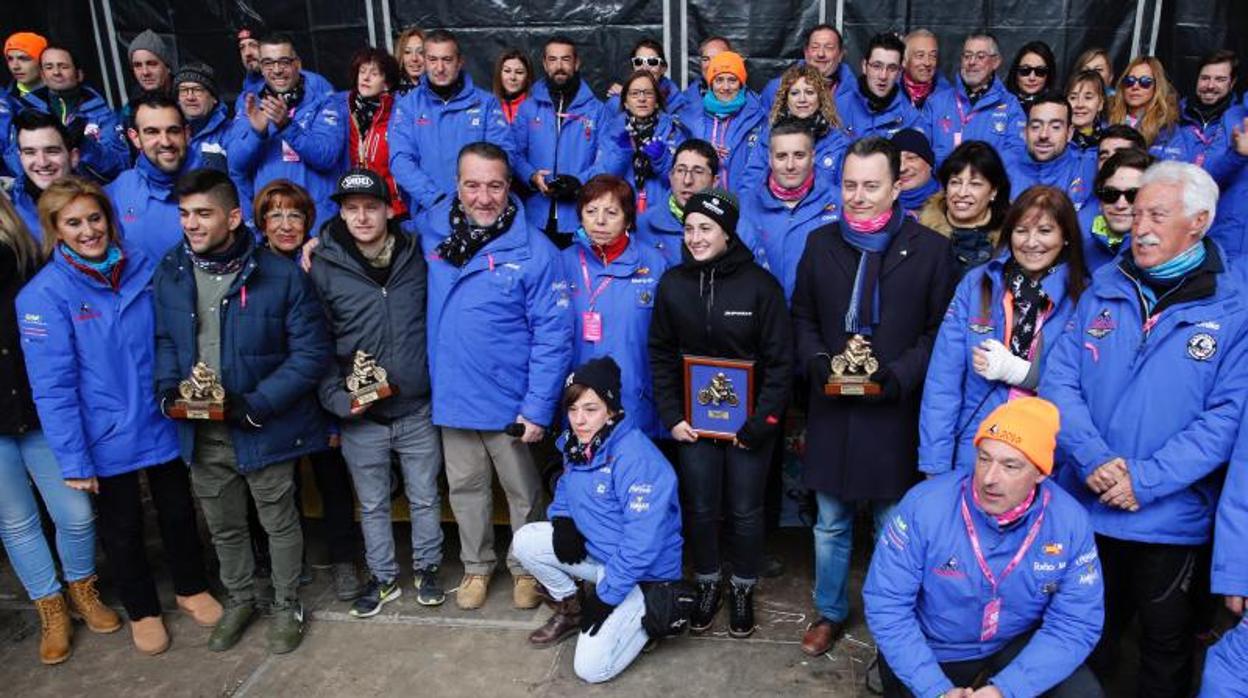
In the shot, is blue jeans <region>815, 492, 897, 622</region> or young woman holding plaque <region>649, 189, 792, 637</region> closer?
young woman holding plaque <region>649, 189, 792, 637</region>

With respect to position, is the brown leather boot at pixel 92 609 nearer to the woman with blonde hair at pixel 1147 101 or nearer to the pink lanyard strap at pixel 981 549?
the pink lanyard strap at pixel 981 549

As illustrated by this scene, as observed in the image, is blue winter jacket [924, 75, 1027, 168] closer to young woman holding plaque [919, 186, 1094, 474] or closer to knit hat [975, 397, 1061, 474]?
young woman holding plaque [919, 186, 1094, 474]

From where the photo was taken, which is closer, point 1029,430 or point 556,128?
point 1029,430

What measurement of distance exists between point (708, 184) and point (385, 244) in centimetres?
159

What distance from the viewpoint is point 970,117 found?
5805mm

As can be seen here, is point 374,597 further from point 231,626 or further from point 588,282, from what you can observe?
point 588,282

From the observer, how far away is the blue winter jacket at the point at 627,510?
12.3 feet

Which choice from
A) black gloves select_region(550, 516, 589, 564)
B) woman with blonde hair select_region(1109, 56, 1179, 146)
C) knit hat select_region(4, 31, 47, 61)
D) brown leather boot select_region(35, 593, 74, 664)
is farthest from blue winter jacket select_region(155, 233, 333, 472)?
woman with blonde hair select_region(1109, 56, 1179, 146)

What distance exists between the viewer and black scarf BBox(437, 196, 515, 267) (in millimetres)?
4074

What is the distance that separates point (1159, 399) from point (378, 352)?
3172 millimetres

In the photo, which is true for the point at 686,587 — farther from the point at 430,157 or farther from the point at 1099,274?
the point at 430,157

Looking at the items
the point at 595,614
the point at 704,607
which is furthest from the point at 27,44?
the point at 704,607

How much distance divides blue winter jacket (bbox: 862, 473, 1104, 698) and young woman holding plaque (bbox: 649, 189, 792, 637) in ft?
2.88

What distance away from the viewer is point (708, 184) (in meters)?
4.41
